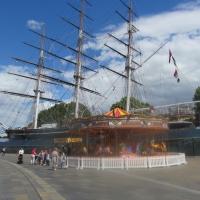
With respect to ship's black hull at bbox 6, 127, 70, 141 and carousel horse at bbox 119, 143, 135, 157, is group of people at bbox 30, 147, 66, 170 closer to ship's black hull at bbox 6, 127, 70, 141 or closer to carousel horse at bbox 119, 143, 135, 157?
carousel horse at bbox 119, 143, 135, 157

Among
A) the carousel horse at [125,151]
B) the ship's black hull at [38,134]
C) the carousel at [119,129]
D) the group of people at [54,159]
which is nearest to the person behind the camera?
the group of people at [54,159]

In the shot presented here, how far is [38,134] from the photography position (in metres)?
54.0

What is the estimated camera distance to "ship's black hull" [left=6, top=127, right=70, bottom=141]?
1913 inches

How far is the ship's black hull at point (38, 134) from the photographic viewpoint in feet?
159

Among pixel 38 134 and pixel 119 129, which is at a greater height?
pixel 38 134

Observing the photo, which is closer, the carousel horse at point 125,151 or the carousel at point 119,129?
the carousel at point 119,129

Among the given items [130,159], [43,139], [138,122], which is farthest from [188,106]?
[43,139]

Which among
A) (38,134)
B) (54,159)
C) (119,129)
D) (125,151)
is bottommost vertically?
(54,159)

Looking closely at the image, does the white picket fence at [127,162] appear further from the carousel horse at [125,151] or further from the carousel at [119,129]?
the carousel horse at [125,151]

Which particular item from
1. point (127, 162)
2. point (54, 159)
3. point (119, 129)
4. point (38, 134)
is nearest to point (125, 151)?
point (119, 129)

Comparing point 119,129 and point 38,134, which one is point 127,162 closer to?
point 119,129

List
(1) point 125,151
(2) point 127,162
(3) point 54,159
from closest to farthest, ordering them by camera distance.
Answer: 1. (2) point 127,162
2. (3) point 54,159
3. (1) point 125,151

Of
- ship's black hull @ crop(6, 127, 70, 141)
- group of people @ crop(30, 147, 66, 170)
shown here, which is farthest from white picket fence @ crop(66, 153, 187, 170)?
ship's black hull @ crop(6, 127, 70, 141)

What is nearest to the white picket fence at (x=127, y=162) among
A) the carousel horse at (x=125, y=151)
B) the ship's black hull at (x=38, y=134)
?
the carousel horse at (x=125, y=151)
